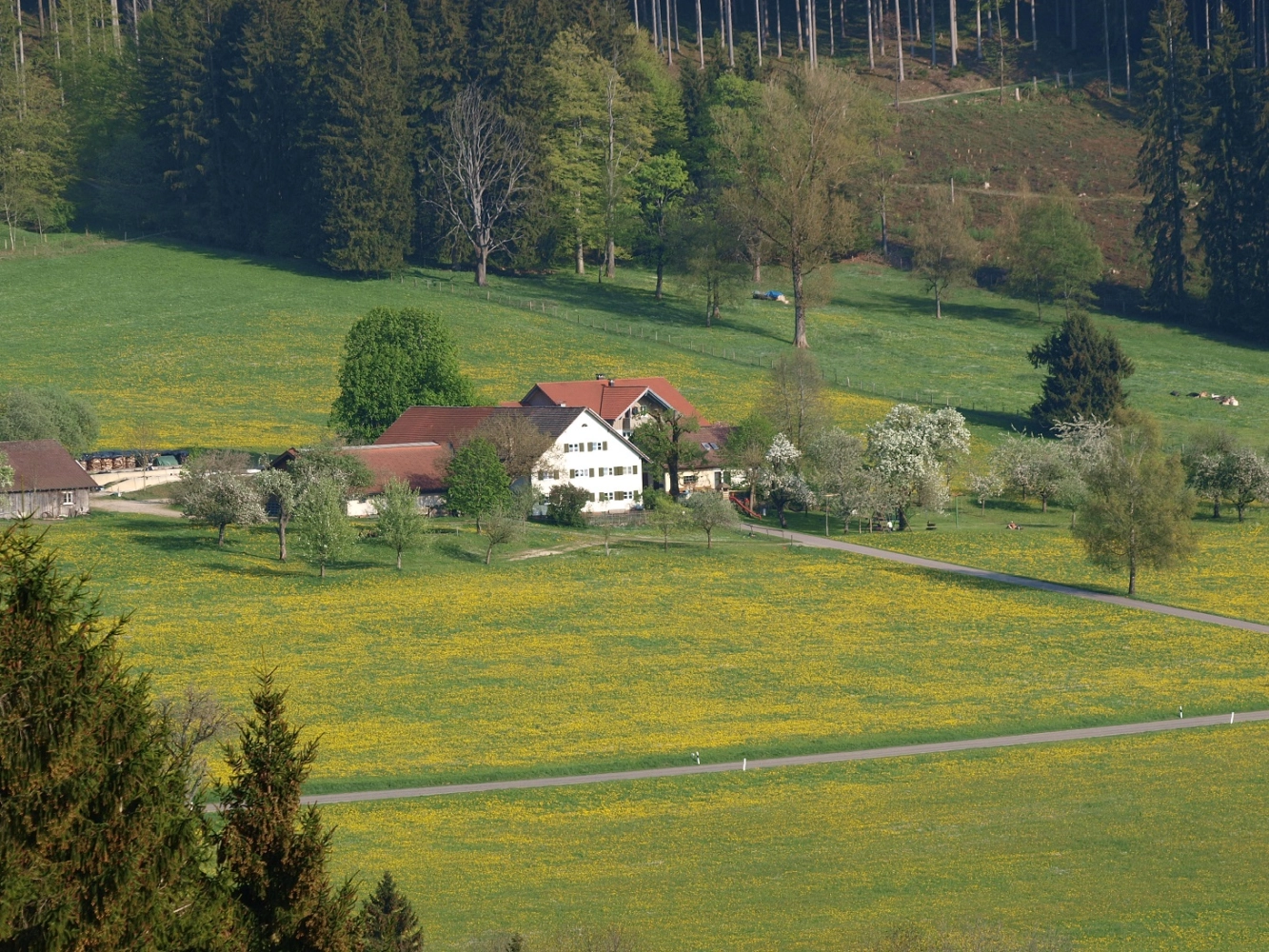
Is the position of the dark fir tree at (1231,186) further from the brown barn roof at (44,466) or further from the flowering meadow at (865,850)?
the brown barn roof at (44,466)

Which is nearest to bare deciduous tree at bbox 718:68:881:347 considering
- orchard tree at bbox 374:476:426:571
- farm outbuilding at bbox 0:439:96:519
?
Answer: orchard tree at bbox 374:476:426:571

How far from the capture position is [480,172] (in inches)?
5389

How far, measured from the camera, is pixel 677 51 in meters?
181

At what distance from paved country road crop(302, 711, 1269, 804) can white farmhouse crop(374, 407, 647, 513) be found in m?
39.9

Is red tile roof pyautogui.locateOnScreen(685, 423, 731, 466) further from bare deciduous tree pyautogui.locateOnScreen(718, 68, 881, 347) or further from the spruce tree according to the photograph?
the spruce tree

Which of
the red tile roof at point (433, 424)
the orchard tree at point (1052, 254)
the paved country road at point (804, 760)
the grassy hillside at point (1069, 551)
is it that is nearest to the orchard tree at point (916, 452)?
the grassy hillside at point (1069, 551)

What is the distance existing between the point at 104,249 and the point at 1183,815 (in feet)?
371

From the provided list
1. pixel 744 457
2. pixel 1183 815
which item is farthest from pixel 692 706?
pixel 744 457

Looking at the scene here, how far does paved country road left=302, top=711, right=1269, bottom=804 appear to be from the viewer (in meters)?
48.8

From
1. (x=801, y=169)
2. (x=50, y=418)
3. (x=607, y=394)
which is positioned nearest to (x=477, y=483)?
(x=607, y=394)

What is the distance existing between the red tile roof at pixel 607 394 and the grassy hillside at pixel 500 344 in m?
5.68

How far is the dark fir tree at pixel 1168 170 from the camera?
138 metres

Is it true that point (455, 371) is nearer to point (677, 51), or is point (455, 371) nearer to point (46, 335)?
point (46, 335)

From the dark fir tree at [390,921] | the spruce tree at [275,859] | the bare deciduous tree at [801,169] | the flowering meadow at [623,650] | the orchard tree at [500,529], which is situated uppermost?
the bare deciduous tree at [801,169]
